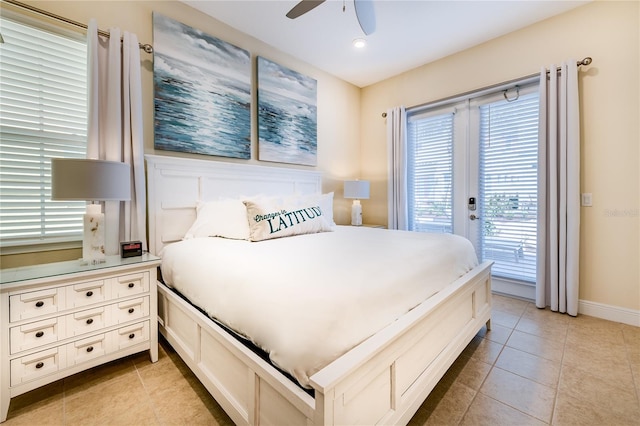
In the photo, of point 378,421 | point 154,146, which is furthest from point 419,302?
point 154,146

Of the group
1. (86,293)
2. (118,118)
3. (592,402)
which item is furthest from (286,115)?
(592,402)

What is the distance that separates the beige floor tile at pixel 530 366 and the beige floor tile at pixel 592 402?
0.05 m

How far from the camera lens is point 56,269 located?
1.56m

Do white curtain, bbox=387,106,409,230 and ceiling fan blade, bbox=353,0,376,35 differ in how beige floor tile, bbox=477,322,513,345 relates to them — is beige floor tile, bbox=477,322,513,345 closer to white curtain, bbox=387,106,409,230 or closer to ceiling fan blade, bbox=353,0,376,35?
white curtain, bbox=387,106,409,230

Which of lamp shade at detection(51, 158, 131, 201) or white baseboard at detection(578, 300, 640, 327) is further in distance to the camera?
white baseboard at detection(578, 300, 640, 327)

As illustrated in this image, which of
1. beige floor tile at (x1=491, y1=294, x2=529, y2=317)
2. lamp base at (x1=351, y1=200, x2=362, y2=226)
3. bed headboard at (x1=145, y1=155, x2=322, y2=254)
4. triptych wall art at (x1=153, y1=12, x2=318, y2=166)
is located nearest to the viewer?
bed headboard at (x1=145, y1=155, x2=322, y2=254)

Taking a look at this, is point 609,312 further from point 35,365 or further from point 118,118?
point 118,118

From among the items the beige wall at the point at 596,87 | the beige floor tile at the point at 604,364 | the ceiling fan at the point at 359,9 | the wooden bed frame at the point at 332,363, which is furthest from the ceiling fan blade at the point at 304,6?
the beige floor tile at the point at 604,364

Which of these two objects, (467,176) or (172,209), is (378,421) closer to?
(172,209)

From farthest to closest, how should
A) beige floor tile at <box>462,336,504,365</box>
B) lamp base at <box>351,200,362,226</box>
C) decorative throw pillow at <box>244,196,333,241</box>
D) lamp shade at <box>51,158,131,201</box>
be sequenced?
lamp base at <box>351,200,362,226</box>, decorative throw pillow at <box>244,196,333,241</box>, beige floor tile at <box>462,336,504,365</box>, lamp shade at <box>51,158,131,201</box>

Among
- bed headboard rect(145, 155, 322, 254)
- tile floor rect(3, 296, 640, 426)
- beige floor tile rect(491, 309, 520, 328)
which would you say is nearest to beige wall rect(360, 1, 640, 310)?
tile floor rect(3, 296, 640, 426)

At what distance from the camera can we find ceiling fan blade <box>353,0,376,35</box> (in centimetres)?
199

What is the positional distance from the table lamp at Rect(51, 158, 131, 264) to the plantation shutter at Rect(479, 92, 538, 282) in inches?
136

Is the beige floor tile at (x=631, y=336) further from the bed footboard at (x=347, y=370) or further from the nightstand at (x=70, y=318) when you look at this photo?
the nightstand at (x=70, y=318)
